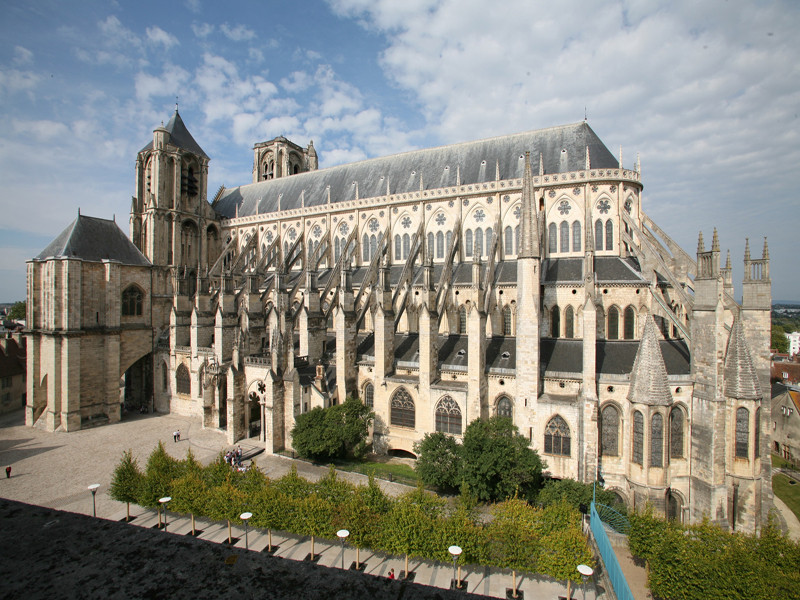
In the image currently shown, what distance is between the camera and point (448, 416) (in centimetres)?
2689

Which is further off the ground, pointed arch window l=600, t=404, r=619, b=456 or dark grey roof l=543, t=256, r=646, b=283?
dark grey roof l=543, t=256, r=646, b=283

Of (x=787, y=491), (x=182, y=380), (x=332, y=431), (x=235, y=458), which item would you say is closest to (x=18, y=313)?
(x=182, y=380)

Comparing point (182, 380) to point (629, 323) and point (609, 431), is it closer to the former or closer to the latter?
point (609, 431)

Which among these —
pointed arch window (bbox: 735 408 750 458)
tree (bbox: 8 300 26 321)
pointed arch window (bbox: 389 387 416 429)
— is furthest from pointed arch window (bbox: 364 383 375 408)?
tree (bbox: 8 300 26 321)

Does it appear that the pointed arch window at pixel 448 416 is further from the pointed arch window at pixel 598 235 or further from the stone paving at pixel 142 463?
the pointed arch window at pixel 598 235

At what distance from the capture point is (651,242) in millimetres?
29750

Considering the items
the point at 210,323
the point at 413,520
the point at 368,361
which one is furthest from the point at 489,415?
the point at 210,323

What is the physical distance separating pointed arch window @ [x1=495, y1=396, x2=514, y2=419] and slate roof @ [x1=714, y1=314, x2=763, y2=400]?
10481mm

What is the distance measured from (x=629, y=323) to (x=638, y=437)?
8.82m

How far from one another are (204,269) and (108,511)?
80.7 feet

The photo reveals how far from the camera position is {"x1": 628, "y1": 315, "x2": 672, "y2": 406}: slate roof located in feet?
69.3

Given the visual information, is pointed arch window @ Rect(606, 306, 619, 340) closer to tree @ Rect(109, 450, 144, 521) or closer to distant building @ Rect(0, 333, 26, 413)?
tree @ Rect(109, 450, 144, 521)

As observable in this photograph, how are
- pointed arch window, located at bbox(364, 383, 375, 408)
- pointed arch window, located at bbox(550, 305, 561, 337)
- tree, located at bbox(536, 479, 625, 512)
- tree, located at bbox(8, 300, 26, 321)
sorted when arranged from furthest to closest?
1. tree, located at bbox(8, 300, 26, 321)
2. pointed arch window, located at bbox(364, 383, 375, 408)
3. pointed arch window, located at bbox(550, 305, 561, 337)
4. tree, located at bbox(536, 479, 625, 512)

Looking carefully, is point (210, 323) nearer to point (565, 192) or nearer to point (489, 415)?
point (489, 415)
